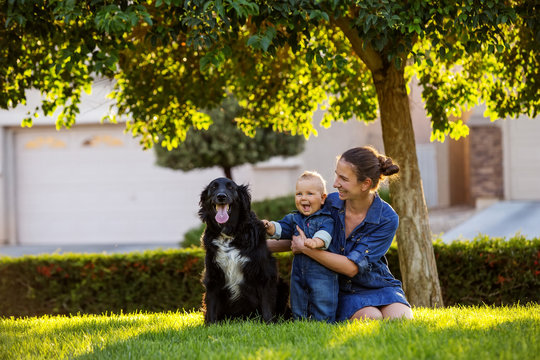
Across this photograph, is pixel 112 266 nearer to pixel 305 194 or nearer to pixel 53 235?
pixel 305 194

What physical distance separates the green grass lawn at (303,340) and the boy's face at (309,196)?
2.54 feet

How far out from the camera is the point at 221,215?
443 cm

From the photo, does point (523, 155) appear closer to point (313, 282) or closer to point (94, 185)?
point (94, 185)

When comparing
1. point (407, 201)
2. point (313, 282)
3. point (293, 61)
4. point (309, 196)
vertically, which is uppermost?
point (293, 61)

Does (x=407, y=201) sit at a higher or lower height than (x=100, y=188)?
lower

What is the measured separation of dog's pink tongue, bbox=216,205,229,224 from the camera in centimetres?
441

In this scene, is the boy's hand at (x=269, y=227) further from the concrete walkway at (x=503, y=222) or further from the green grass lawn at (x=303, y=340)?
the concrete walkway at (x=503, y=222)

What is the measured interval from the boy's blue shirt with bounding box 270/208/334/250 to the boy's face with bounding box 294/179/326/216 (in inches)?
1.8

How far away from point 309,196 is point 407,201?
1928 mm

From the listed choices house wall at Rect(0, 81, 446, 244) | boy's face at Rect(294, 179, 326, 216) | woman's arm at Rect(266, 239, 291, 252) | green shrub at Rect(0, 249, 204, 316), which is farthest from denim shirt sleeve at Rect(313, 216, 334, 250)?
house wall at Rect(0, 81, 446, 244)

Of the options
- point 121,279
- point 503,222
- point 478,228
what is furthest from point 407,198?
point 503,222

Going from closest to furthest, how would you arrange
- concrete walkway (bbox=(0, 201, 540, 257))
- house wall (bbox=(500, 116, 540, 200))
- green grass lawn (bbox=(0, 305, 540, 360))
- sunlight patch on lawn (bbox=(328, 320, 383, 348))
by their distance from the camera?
green grass lawn (bbox=(0, 305, 540, 360))
sunlight patch on lawn (bbox=(328, 320, 383, 348))
concrete walkway (bbox=(0, 201, 540, 257))
house wall (bbox=(500, 116, 540, 200))

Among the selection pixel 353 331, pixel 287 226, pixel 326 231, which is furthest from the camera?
pixel 287 226

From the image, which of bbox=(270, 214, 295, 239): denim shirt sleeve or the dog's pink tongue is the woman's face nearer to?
bbox=(270, 214, 295, 239): denim shirt sleeve
